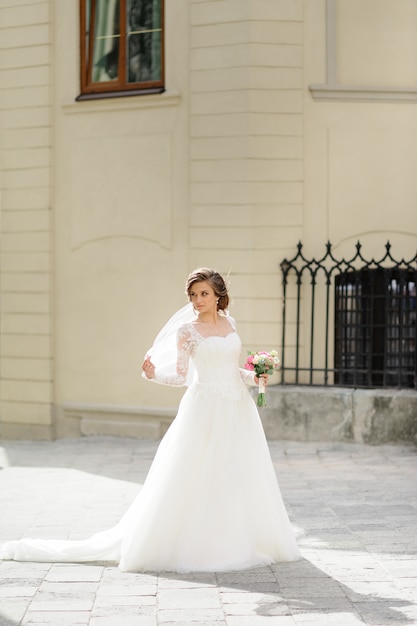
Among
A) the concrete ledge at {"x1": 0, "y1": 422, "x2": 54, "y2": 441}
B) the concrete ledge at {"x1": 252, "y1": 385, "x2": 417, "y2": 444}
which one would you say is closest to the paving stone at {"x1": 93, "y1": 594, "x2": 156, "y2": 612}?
the concrete ledge at {"x1": 252, "y1": 385, "x2": 417, "y2": 444}

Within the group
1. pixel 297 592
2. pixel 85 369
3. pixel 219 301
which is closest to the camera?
pixel 297 592

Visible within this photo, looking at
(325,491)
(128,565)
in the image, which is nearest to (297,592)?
(128,565)

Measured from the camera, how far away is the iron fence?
1124 centimetres

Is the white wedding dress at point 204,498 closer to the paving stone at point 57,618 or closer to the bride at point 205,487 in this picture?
the bride at point 205,487

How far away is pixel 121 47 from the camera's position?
1218cm

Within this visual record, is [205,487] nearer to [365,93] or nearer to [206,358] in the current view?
[206,358]

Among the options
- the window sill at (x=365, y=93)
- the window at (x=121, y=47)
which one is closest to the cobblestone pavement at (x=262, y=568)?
the window sill at (x=365, y=93)

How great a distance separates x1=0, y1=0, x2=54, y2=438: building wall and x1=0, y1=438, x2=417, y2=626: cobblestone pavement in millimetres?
1989

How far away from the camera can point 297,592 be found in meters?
5.27

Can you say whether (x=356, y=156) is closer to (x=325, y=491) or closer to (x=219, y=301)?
(x=325, y=491)

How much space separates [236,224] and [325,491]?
3.98m

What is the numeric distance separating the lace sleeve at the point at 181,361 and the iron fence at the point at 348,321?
206 inches

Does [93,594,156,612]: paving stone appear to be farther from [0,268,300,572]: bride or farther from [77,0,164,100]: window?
[77,0,164,100]: window

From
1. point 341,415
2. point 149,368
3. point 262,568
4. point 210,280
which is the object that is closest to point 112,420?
point 341,415
